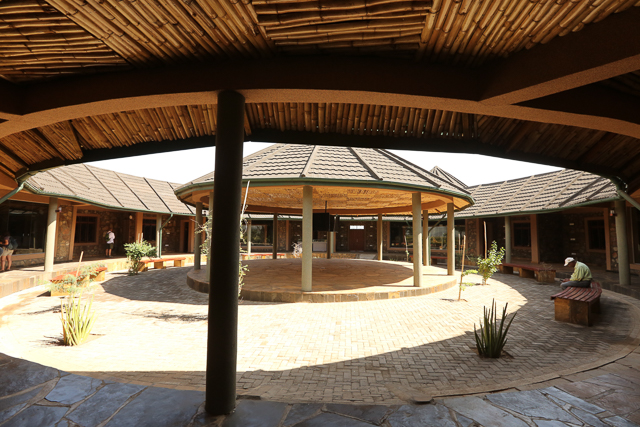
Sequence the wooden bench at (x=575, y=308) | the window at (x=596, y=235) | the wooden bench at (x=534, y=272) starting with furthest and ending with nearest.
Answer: the window at (x=596, y=235)
the wooden bench at (x=534, y=272)
the wooden bench at (x=575, y=308)

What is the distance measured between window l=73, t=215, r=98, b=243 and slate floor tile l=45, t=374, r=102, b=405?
1625 cm

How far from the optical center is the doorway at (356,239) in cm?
2493

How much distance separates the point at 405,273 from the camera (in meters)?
11.7

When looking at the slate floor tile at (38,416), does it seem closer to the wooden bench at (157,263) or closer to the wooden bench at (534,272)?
the wooden bench at (157,263)

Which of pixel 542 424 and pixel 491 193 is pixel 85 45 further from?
pixel 491 193

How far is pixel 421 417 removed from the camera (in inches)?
91.7

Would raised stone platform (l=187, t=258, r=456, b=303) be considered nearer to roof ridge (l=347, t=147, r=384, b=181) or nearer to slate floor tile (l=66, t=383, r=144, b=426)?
roof ridge (l=347, t=147, r=384, b=181)

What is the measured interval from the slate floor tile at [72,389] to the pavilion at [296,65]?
121 centimetres

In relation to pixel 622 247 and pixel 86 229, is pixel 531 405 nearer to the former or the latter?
pixel 622 247

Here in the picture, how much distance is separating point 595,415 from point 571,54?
300 cm

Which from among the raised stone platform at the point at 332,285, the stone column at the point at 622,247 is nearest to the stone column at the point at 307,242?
the raised stone platform at the point at 332,285

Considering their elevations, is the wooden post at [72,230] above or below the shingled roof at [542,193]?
below

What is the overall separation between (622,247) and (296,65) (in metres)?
12.5

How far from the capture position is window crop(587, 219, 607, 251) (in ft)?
45.1
